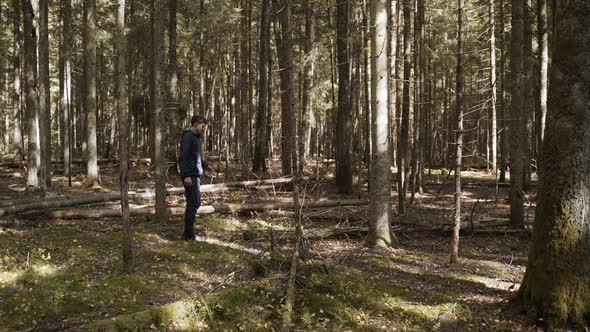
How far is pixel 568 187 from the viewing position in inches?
222

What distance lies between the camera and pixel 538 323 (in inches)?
224

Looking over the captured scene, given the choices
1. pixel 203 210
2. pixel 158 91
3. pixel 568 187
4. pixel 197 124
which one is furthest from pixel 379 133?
pixel 203 210

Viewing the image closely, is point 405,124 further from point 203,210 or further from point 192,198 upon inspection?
point 192,198

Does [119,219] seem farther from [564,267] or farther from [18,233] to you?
[564,267]

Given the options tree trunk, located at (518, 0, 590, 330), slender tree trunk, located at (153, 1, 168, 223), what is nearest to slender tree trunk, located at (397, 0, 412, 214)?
slender tree trunk, located at (153, 1, 168, 223)

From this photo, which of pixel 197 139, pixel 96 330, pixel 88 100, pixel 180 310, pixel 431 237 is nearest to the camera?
pixel 96 330

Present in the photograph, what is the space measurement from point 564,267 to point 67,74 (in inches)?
841

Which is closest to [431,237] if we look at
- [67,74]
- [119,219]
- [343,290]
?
[343,290]

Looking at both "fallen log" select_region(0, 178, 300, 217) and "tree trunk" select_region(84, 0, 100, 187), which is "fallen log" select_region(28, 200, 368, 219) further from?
"tree trunk" select_region(84, 0, 100, 187)

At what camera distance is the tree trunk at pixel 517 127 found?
38.9ft

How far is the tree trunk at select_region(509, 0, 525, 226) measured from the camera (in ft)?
38.9

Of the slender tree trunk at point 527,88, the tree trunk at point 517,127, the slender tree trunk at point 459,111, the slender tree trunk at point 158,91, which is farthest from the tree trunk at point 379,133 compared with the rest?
the slender tree trunk at point 527,88

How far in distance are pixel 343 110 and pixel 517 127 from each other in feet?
19.4

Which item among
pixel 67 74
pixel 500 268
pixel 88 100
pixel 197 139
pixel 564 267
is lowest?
pixel 500 268
